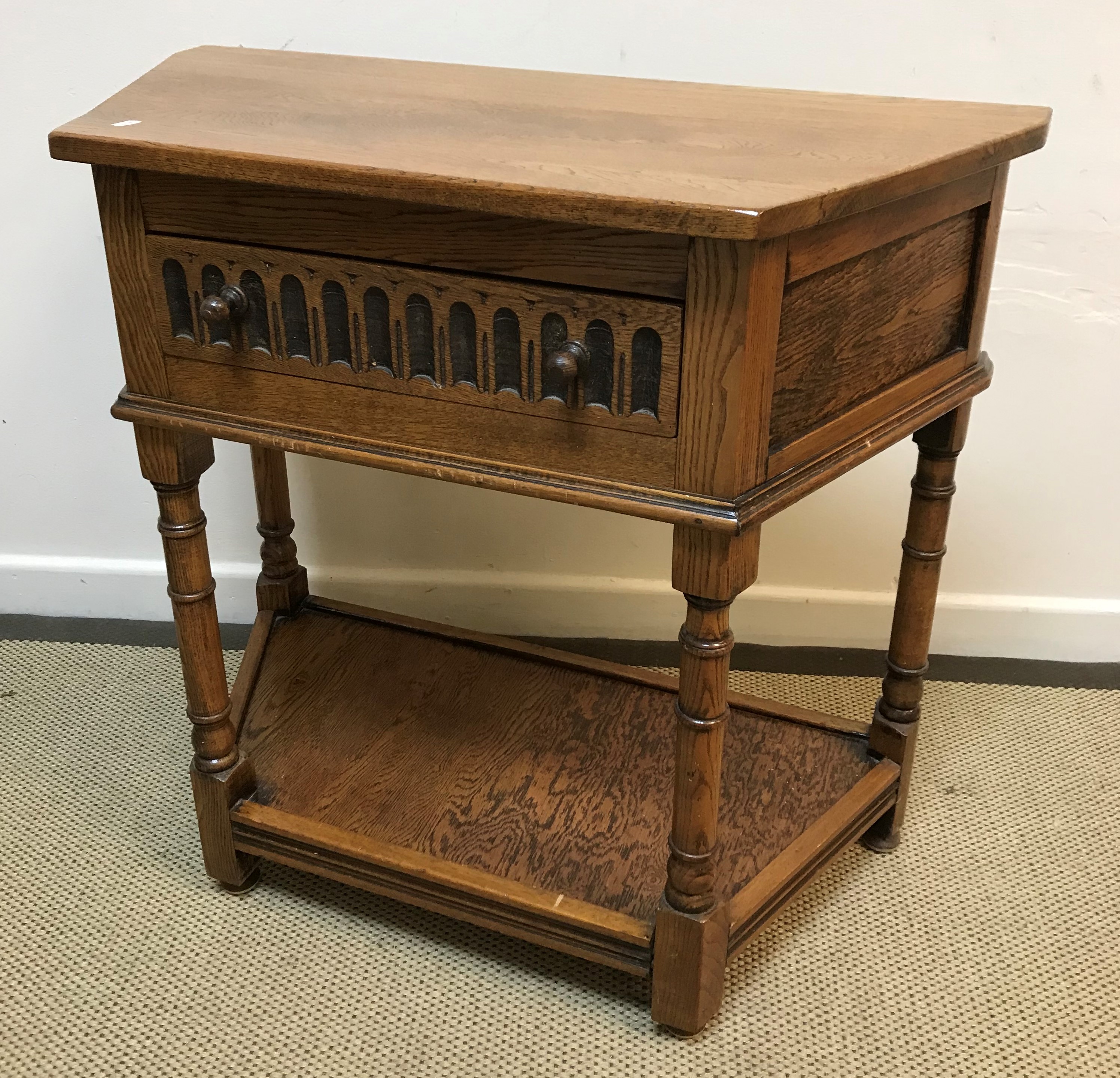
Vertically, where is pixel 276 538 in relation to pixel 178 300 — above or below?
below

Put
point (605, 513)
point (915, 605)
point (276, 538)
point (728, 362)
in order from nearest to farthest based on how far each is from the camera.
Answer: point (728, 362)
point (915, 605)
point (276, 538)
point (605, 513)

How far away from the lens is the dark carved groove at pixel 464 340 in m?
1.02

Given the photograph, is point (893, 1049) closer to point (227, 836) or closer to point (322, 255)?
point (227, 836)

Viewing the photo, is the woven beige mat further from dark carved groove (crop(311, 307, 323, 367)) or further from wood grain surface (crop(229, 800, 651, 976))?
dark carved groove (crop(311, 307, 323, 367))

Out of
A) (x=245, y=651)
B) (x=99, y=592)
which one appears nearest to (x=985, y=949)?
(x=245, y=651)

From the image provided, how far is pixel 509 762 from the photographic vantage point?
149 cm

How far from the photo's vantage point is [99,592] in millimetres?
1968

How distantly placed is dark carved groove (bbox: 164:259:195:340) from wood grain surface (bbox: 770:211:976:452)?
544 millimetres

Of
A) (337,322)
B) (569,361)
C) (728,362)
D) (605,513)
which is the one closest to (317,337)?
(337,322)

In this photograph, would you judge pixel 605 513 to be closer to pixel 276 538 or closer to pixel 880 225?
pixel 276 538

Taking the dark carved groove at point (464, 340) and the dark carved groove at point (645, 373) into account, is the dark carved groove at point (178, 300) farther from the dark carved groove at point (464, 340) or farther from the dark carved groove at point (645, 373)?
the dark carved groove at point (645, 373)

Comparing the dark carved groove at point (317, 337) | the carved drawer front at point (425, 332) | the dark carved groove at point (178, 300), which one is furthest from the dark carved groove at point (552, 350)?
the dark carved groove at point (178, 300)

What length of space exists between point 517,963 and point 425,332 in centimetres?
72

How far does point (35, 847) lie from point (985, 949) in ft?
3.73
